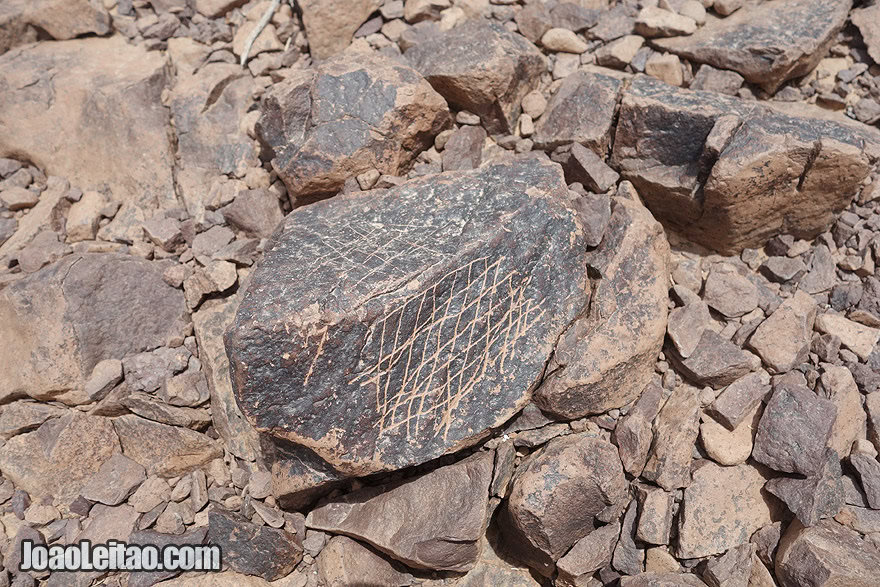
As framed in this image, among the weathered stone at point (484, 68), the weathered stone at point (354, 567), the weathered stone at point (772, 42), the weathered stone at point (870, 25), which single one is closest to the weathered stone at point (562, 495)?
the weathered stone at point (354, 567)

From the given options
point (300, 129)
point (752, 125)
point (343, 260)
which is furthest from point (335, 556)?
point (752, 125)

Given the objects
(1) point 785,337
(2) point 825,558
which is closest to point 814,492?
(2) point 825,558

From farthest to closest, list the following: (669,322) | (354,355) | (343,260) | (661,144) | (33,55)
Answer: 1. (33,55)
2. (661,144)
3. (669,322)
4. (343,260)
5. (354,355)

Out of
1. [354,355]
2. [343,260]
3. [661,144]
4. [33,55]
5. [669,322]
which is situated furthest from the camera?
[33,55]

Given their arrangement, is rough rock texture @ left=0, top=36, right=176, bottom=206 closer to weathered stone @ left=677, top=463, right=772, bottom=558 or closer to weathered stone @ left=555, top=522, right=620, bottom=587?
weathered stone @ left=555, top=522, right=620, bottom=587

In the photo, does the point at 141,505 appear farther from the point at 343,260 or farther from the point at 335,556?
the point at 343,260

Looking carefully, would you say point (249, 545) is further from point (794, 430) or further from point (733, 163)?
point (733, 163)
